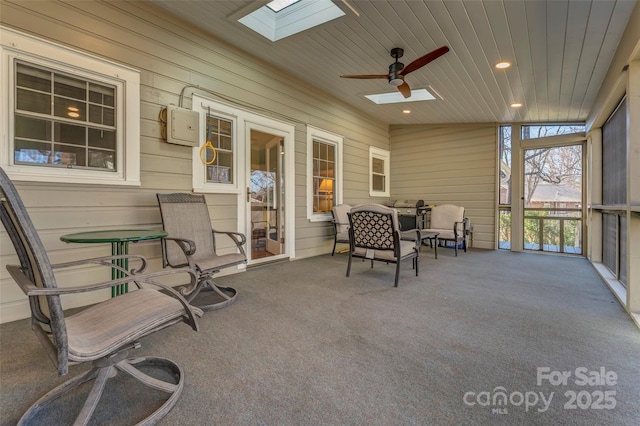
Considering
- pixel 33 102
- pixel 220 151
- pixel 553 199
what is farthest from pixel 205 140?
pixel 553 199

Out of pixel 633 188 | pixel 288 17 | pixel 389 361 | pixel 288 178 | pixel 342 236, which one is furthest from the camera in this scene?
pixel 342 236

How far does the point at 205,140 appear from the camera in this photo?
359cm

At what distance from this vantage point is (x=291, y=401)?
1402mm

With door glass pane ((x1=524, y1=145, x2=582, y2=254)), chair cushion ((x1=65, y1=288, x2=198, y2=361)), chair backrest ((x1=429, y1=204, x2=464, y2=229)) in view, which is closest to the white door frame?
chair cushion ((x1=65, y1=288, x2=198, y2=361))

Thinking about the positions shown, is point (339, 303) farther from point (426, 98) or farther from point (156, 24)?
point (426, 98)

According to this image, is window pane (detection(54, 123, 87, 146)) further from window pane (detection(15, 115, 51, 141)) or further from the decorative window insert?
the decorative window insert

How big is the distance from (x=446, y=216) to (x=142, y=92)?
5.45m

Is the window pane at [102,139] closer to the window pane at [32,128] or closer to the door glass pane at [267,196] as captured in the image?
the window pane at [32,128]

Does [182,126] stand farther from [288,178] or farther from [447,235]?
[447,235]

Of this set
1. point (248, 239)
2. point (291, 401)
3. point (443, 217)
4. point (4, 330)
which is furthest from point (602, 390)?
point (443, 217)

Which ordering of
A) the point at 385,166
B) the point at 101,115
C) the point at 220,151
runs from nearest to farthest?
the point at 101,115 < the point at 220,151 < the point at 385,166

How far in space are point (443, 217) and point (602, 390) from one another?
4481mm

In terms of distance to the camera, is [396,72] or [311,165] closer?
[396,72]

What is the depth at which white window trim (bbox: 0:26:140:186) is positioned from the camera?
228 centimetres
